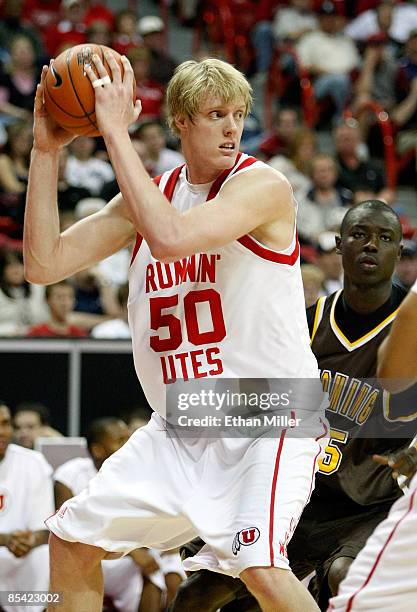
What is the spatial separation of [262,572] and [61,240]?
1.41m

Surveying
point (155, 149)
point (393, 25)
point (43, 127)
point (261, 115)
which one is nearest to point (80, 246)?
point (43, 127)

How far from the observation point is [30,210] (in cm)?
410

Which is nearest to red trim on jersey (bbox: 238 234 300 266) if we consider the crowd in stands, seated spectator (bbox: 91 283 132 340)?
seated spectator (bbox: 91 283 132 340)

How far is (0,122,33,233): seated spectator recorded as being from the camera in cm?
1036

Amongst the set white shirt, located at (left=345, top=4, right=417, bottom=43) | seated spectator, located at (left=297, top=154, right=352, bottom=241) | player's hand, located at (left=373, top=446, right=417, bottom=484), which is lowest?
player's hand, located at (left=373, top=446, right=417, bottom=484)

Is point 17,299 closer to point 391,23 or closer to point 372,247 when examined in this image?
point 372,247

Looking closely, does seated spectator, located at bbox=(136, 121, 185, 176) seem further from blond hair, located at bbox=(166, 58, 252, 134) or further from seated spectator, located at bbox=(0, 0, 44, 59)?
blond hair, located at bbox=(166, 58, 252, 134)

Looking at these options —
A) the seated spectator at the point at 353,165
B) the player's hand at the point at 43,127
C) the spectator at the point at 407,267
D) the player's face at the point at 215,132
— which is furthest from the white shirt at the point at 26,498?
the seated spectator at the point at 353,165

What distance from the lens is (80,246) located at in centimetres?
420

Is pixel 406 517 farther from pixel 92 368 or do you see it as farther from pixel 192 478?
pixel 92 368

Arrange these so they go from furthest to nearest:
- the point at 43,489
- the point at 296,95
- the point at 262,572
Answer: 1. the point at 296,95
2. the point at 43,489
3. the point at 262,572

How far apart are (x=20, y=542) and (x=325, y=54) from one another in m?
8.55

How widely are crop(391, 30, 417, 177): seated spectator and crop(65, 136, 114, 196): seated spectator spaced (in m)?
3.58

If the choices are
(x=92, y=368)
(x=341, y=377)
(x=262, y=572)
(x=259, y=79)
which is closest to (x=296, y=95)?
(x=259, y=79)
